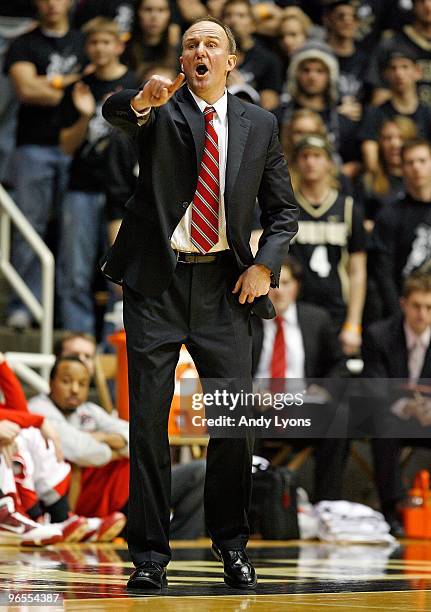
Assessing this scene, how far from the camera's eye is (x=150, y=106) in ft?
16.8

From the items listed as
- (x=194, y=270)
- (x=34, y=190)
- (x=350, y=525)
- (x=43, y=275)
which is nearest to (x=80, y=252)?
(x=43, y=275)

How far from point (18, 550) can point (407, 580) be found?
248cm

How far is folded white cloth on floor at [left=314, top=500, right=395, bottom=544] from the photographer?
29.8 ft

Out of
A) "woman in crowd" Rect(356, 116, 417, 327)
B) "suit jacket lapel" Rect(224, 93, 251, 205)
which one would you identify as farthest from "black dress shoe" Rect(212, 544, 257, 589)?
"woman in crowd" Rect(356, 116, 417, 327)

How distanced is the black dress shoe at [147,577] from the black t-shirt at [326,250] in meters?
5.56

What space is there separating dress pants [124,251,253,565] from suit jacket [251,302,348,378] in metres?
4.65

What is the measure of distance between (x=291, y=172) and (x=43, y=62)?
7.97ft

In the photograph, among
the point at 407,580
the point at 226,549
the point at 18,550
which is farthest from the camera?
the point at 18,550

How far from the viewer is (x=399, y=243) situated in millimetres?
10977

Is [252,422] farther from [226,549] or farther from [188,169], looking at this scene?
[188,169]

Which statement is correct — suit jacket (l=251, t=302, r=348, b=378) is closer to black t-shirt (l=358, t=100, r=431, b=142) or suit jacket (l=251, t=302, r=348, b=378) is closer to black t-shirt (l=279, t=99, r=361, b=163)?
black t-shirt (l=279, t=99, r=361, b=163)

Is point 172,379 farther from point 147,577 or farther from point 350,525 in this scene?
point 350,525

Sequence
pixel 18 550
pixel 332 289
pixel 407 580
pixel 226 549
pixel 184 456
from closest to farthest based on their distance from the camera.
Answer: pixel 226 549
pixel 407 580
pixel 18 550
pixel 184 456
pixel 332 289

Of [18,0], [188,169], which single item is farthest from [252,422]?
[18,0]
